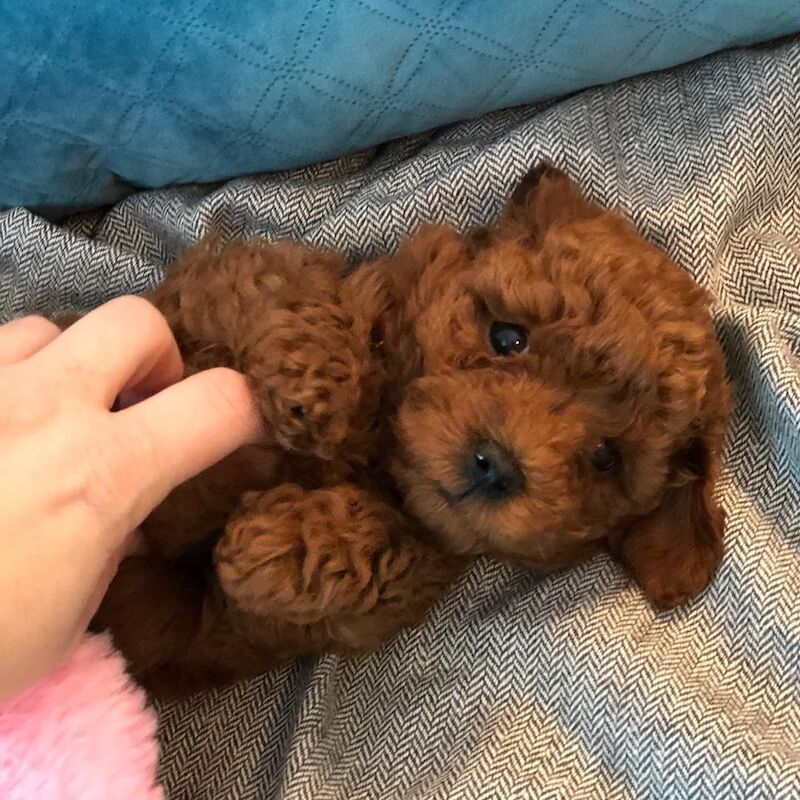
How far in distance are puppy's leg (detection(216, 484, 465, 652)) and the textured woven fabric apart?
7.4 inches

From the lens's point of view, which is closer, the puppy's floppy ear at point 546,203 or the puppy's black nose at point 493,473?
the puppy's black nose at point 493,473

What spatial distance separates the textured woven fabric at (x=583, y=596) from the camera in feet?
5.18

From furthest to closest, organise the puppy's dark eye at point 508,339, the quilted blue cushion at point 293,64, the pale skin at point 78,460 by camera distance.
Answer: the quilted blue cushion at point 293,64 → the puppy's dark eye at point 508,339 → the pale skin at point 78,460

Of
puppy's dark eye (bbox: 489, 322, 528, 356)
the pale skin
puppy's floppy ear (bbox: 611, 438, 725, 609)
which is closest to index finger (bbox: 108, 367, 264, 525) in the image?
the pale skin

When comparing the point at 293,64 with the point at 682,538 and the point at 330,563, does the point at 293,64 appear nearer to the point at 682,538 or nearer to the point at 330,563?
the point at 330,563

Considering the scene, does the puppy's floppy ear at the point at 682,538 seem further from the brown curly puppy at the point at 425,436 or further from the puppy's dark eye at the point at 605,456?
the puppy's dark eye at the point at 605,456

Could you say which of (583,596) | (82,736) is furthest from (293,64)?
(82,736)

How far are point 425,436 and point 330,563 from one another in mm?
245

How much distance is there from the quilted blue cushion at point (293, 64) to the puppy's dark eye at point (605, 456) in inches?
30.0

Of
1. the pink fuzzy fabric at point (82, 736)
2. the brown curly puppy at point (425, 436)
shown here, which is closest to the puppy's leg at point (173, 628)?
the brown curly puppy at point (425, 436)

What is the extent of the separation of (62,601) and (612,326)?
0.83 metres

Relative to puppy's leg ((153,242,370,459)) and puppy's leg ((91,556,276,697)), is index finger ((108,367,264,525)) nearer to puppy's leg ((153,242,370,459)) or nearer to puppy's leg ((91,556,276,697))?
puppy's leg ((153,242,370,459))

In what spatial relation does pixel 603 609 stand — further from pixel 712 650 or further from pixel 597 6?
pixel 597 6

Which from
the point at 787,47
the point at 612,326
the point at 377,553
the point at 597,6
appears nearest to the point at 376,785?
the point at 377,553
